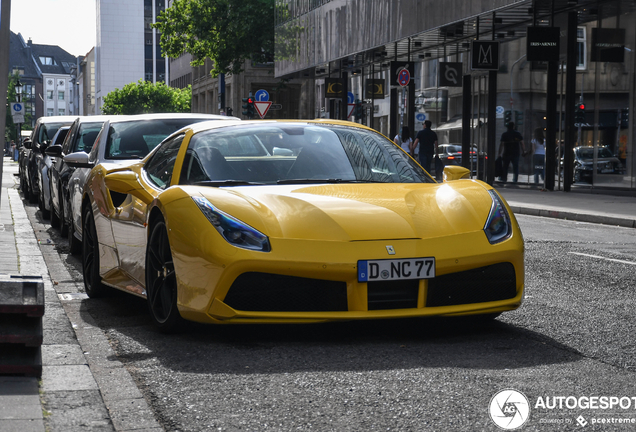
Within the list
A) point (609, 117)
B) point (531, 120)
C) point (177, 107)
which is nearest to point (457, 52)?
point (531, 120)

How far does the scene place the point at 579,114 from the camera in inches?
886

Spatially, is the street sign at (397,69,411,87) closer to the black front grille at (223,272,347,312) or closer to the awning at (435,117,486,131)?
the awning at (435,117,486,131)

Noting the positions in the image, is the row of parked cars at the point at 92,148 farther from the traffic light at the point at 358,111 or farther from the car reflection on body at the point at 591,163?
the traffic light at the point at 358,111

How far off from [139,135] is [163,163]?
4.24m

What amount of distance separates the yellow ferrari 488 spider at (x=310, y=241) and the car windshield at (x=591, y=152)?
16.7m

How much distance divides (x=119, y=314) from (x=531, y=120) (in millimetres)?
20013

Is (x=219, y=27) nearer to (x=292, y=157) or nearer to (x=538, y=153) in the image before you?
(x=538, y=153)

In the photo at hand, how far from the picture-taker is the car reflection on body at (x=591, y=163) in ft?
70.4

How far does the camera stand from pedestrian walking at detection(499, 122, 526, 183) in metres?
25.6

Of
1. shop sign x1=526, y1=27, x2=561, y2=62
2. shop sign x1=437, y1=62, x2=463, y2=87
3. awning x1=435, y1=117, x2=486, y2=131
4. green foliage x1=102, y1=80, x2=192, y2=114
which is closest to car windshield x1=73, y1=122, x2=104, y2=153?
shop sign x1=526, y1=27, x2=561, y2=62

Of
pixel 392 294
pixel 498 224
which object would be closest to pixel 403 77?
pixel 498 224

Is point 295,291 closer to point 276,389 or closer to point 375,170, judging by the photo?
point 276,389

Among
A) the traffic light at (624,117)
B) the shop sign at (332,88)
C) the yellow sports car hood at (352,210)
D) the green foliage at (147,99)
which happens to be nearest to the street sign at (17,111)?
the shop sign at (332,88)

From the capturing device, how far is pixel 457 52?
29.8m
